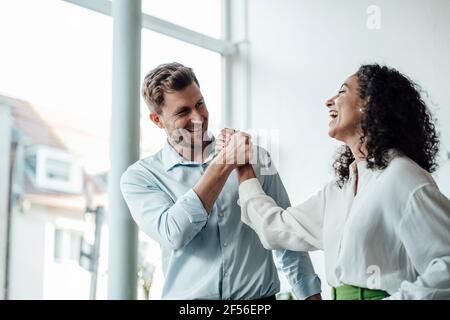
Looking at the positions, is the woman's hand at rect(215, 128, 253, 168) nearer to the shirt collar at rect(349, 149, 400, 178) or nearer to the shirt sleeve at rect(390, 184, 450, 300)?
the shirt collar at rect(349, 149, 400, 178)

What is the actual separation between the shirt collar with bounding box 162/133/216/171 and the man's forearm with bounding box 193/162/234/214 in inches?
4.0

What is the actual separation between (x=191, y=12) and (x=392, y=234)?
91 centimetres

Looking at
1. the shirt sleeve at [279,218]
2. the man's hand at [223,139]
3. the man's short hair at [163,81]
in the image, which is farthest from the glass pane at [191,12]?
the shirt sleeve at [279,218]

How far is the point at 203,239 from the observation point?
52.6 inches

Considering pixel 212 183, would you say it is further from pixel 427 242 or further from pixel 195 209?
pixel 427 242

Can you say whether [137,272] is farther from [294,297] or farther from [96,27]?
[96,27]

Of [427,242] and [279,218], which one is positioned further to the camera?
[279,218]

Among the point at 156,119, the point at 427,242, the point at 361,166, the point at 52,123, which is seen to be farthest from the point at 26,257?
the point at 427,242

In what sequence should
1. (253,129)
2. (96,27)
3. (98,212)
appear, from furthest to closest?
→ (98,212)
(96,27)
(253,129)

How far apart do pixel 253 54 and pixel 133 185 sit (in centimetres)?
47

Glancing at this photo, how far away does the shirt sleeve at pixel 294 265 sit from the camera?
1.36 metres

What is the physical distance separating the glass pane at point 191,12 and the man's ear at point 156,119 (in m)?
0.35

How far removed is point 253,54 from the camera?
5.41 ft

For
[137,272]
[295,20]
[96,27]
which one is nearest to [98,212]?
[137,272]
